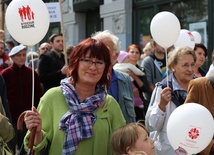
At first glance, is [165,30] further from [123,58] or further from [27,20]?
[123,58]

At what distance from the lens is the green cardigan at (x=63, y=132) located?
296 centimetres

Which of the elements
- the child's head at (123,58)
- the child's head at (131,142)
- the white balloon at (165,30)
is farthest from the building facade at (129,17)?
the child's head at (131,142)

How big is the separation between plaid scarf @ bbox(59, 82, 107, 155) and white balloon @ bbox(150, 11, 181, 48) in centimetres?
146

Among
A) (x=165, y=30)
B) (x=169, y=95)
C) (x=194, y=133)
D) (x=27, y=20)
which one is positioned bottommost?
(x=194, y=133)

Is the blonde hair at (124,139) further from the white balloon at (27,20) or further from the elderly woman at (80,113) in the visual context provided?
the white balloon at (27,20)

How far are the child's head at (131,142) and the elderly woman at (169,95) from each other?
3.61ft

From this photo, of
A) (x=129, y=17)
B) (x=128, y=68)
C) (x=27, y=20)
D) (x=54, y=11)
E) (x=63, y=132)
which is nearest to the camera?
(x=63, y=132)

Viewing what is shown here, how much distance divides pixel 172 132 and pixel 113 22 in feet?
30.1

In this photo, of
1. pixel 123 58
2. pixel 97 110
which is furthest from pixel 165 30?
pixel 123 58

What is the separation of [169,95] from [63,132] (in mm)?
1208

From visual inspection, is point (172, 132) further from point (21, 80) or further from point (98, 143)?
point (21, 80)

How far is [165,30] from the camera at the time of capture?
14.2ft

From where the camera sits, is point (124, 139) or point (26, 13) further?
point (26, 13)

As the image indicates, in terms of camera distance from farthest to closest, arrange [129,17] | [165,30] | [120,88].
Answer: [129,17] < [165,30] < [120,88]
